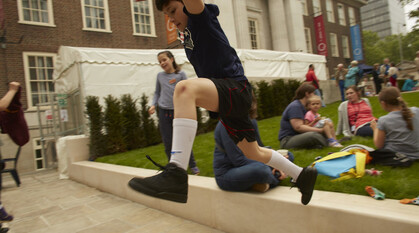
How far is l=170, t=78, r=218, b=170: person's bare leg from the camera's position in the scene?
179cm

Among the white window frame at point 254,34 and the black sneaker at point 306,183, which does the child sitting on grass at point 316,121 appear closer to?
the black sneaker at point 306,183

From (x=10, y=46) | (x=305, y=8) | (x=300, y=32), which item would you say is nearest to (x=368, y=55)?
(x=305, y=8)

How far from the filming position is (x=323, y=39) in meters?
27.4

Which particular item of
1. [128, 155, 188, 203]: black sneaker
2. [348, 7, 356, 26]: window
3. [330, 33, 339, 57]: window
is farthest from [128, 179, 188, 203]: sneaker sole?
[348, 7, 356, 26]: window

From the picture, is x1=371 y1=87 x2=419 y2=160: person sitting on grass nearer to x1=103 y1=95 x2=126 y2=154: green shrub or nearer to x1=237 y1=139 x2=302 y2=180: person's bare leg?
x1=237 y1=139 x2=302 y2=180: person's bare leg

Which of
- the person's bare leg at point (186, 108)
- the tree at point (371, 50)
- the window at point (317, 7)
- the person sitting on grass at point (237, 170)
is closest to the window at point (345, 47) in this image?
the window at point (317, 7)

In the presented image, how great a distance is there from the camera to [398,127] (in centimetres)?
340

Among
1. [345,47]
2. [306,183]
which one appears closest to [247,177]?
[306,183]

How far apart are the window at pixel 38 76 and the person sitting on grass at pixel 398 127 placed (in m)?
14.5

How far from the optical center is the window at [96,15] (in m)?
16.4

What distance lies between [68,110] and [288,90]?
885 centimetres

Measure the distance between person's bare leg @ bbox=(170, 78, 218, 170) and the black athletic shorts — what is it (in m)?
0.07

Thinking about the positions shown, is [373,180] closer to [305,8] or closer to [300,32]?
[300,32]

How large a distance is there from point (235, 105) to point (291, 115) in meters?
3.03
